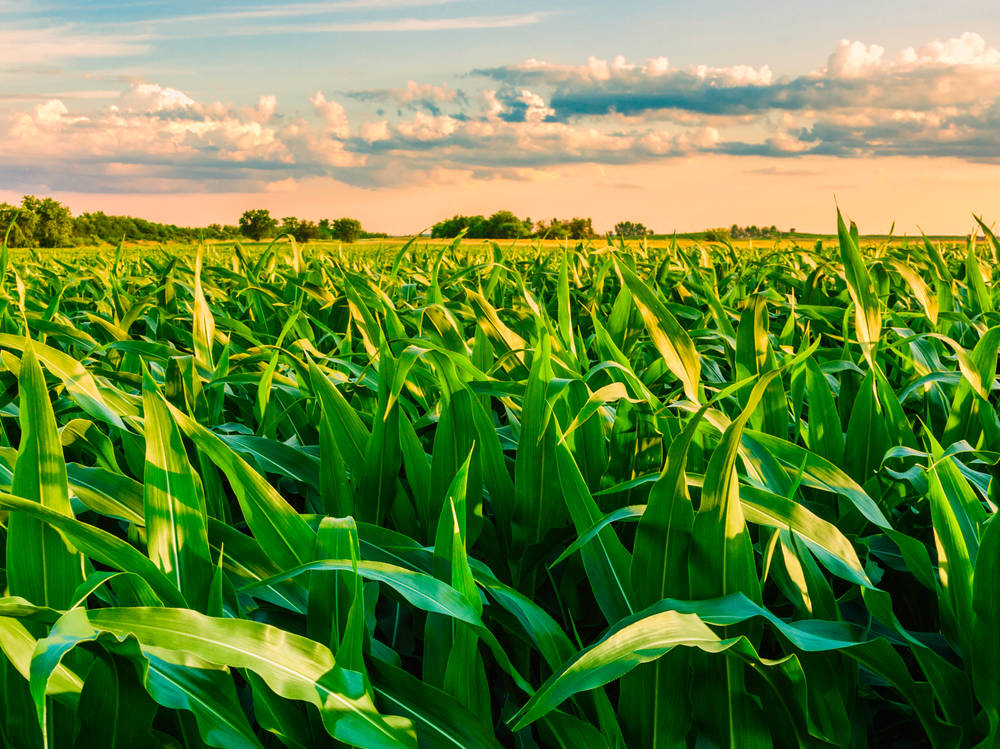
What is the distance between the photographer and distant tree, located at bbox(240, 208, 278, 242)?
29.5m

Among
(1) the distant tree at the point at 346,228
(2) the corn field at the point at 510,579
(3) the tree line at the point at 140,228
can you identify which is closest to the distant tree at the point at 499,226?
(3) the tree line at the point at 140,228

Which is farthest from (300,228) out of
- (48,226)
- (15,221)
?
(15,221)

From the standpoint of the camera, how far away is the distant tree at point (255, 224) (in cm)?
2955

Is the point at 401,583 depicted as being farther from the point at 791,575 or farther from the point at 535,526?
the point at 791,575

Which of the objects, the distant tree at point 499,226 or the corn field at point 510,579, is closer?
the corn field at point 510,579

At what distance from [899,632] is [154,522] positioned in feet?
2.31

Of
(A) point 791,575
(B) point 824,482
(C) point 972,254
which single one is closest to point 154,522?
(A) point 791,575

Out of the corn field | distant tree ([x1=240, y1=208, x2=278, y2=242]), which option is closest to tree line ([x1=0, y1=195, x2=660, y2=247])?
distant tree ([x1=240, y1=208, x2=278, y2=242])

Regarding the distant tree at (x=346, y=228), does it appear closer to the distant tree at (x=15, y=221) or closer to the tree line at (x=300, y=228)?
the tree line at (x=300, y=228)

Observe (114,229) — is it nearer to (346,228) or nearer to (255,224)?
(346,228)

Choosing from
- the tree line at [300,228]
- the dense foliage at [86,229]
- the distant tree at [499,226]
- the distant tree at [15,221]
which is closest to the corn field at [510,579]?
the distant tree at [15,221]

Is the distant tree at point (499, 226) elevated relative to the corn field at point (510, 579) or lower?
elevated

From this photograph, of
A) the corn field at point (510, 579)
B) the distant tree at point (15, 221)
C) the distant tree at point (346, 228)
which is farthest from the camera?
the distant tree at point (346, 228)

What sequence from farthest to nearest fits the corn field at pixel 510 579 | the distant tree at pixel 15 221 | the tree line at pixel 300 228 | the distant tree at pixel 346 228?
the distant tree at pixel 346 228
the tree line at pixel 300 228
the distant tree at pixel 15 221
the corn field at pixel 510 579
